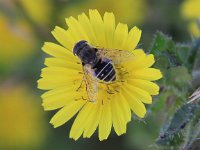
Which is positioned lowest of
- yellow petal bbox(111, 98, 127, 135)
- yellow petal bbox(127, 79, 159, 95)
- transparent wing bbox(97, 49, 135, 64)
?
yellow petal bbox(111, 98, 127, 135)

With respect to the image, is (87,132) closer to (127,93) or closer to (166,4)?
(127,93)

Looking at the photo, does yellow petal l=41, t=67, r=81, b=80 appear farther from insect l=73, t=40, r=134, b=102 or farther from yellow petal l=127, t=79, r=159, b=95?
yellow petal l=127, t=79, r=159, b=95

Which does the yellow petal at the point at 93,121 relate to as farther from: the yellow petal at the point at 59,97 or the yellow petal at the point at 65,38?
the yellow petal at the point at 65,38

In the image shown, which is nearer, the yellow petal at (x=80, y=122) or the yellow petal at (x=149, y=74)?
the yellow petal at (x=149, y=74)

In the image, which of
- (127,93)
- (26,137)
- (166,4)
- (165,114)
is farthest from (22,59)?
(127,93)

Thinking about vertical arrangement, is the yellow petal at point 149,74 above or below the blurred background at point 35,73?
below

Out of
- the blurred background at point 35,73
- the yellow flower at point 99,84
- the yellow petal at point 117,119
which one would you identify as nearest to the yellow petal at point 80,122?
the yellow flower at point 99,84

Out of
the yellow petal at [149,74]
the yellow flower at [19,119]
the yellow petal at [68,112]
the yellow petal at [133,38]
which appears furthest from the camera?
the yellow flower at [19,119]

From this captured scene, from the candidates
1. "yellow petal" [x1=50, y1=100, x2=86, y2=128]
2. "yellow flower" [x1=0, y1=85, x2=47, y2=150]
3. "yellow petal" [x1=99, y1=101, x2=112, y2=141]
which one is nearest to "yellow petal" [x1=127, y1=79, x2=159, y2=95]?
"yellow petal" [x1=99, y1=101, x2=112, y2=141]

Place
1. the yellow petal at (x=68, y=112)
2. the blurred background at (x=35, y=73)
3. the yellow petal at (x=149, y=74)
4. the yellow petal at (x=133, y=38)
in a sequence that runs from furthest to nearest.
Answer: the blurred background at (x=35, y=73) < the yellow petal at (x=68, y=112) < the yellow petal at (x=133, y=38) < the yellow petal at (x=149, y=74)
